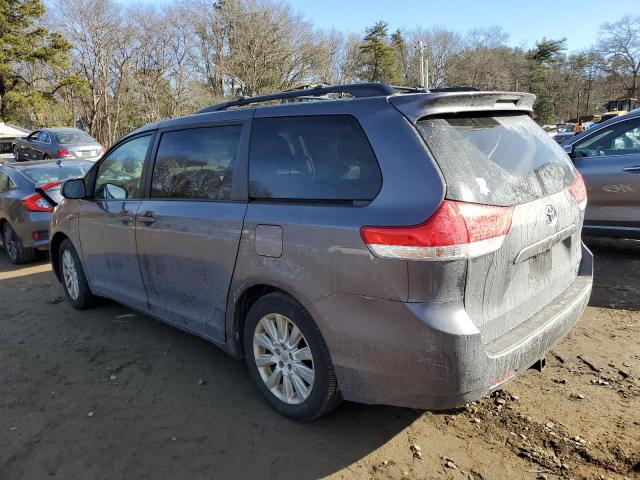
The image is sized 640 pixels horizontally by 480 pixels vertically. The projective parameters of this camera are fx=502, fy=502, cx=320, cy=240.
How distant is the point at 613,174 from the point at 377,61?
52899 millimetres

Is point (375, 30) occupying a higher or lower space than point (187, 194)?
higher

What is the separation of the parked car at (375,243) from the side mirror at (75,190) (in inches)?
56.4

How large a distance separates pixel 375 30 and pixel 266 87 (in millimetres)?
25394

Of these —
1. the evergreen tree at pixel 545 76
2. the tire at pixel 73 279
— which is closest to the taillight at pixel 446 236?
the tire at pixel 73 279

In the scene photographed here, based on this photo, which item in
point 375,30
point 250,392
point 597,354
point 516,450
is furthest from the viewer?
point 375,30

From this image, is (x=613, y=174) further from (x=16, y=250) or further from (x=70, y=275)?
(x=16, y=250)

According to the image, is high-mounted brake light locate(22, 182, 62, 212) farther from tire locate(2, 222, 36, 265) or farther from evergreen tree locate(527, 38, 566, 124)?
evergreen tree locate(527, 38, 566, 124)

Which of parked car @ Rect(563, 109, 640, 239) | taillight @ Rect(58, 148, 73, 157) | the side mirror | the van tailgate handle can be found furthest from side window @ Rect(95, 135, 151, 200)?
taillight @ Rect(58, 148, 73, 157)

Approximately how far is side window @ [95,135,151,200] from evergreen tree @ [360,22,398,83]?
2046 inches

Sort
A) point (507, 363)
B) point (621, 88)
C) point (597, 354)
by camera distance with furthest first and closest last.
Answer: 1. point (621, 88)
2. point (597, 354)
3. point (507, 363)

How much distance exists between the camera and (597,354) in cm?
362

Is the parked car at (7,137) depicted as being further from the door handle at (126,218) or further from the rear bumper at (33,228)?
the door handle at (126,218)

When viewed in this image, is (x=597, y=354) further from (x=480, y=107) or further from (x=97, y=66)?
(x=97, y=66)

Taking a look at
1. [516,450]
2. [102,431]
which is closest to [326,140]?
[516,450]
